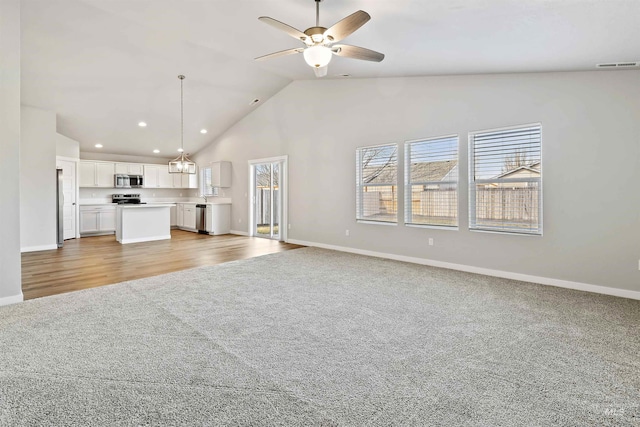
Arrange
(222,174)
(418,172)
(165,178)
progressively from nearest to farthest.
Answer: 1. (418,172)
2. (222,174)
3. (165,178)

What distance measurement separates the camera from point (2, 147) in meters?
3.21

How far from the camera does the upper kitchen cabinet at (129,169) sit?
958 centimetres

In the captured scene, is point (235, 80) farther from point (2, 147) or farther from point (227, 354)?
point (227, 354)

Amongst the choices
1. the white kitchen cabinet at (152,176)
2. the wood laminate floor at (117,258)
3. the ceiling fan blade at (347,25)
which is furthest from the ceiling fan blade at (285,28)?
the white kitchen cabinet at (152,176)

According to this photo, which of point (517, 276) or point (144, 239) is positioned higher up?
point (144, 239)

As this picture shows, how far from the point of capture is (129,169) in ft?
32.1

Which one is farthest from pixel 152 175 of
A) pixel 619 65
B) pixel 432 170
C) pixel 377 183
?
pixel 619 65

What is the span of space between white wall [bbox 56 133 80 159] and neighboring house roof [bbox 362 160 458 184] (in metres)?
7.29

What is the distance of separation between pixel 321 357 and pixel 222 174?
25.5ft

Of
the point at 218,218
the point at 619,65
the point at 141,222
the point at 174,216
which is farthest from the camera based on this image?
the point at 174,216

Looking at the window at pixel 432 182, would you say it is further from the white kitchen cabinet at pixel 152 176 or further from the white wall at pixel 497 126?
the white kitchen cabinet at pixel 152 176

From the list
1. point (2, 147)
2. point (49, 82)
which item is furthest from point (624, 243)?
point (49, 82)

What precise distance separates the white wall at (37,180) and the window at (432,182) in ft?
23.3

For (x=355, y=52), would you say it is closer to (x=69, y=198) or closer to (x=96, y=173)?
(x=69, y=198)
